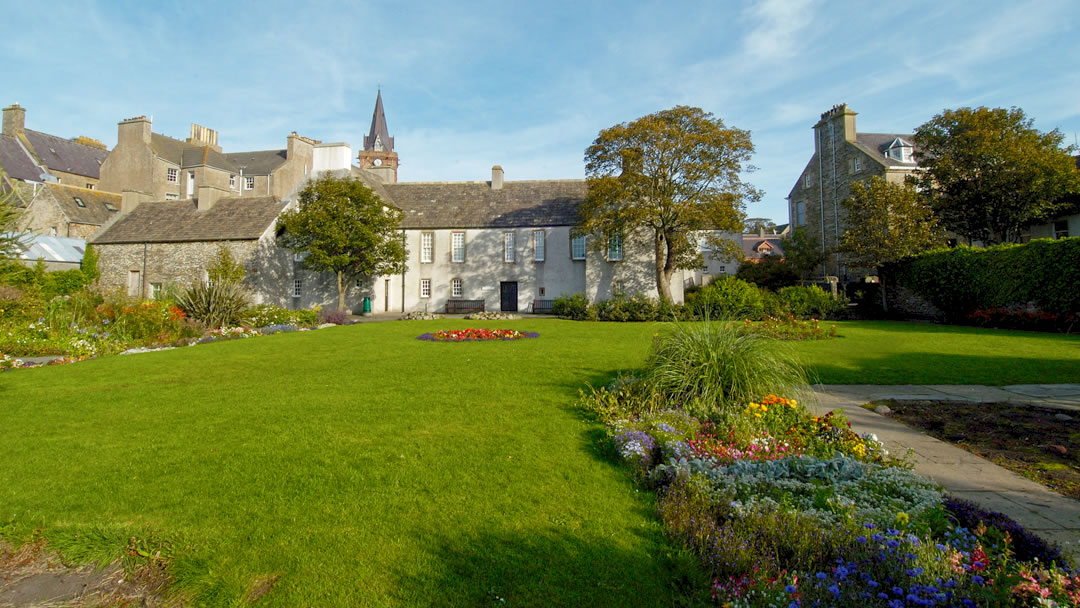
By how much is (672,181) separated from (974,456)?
2493cm

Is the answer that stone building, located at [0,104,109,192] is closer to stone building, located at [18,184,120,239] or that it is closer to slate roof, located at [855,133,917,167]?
stone building, located at [18,184,120,239]

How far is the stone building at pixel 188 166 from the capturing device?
47.1m

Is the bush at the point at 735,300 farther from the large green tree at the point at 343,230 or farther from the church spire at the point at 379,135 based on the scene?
the church spire at the point at 379,135

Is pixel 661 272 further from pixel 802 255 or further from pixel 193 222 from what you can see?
pixel 193 222

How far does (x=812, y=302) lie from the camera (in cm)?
2414

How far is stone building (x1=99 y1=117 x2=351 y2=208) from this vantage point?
47094 mm

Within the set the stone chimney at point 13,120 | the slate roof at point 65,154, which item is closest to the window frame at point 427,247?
the slate roof at point 65,154

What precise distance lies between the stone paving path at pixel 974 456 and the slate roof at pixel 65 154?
64637 mm

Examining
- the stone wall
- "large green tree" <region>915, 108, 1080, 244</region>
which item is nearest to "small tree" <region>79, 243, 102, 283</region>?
the stone wall

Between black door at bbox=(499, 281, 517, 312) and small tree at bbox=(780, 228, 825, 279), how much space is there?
1698 centimetres

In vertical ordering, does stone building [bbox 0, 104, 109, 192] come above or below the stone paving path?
above

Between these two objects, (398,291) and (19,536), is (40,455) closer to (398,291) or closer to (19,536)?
(19,536)

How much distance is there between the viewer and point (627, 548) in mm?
3350

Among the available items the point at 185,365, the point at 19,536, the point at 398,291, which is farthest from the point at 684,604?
the point at 398,291
